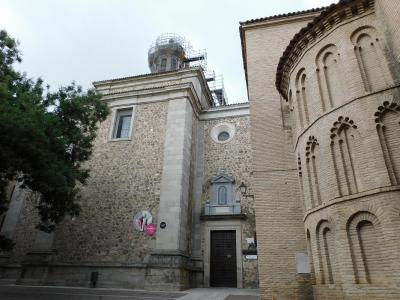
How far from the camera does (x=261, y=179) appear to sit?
374 inches

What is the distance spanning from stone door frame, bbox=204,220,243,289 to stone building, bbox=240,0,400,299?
230 inches

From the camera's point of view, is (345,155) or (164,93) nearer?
(345,155)

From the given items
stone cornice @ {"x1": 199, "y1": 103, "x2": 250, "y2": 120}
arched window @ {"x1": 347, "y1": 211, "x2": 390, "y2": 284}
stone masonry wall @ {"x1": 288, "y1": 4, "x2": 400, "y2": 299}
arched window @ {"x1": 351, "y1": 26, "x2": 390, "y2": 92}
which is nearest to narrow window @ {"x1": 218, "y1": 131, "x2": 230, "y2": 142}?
→ stone cornice @ {"x1": 199, "y1": 103, "x2": 250, "y2": 120}

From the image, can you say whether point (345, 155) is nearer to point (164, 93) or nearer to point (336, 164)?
point (336, 164)

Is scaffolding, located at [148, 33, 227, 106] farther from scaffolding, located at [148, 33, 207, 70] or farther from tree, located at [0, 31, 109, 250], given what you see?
tree, located at [0, 31, 109, 250]

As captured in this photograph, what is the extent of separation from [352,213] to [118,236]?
36.3ft

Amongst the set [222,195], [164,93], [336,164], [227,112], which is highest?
[164,93]

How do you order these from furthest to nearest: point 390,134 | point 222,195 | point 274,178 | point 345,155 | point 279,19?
point 222,195, point 279,19, point 274,178, point 345,155, point 390,134

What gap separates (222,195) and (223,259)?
10.5ft

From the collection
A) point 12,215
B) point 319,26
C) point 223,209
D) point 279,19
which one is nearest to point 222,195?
point 223,209

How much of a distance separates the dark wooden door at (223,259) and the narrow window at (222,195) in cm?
152

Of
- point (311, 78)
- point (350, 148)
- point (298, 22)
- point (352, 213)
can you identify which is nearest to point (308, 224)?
point (352, 213)

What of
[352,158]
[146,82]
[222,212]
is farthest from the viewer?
[146,82]

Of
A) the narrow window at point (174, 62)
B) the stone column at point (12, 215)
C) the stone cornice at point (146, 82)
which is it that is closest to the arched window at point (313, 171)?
the stone cornice at point (146, 82)
